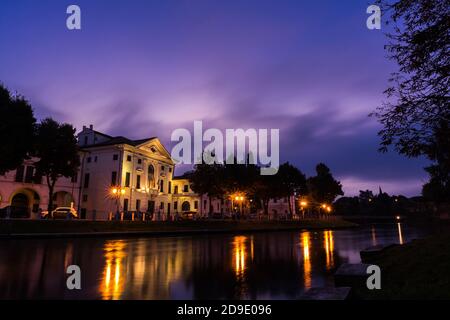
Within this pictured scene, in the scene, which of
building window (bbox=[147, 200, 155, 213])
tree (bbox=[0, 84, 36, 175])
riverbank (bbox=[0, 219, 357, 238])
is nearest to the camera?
riverbank (bbox=[0, 219, 357, 238])

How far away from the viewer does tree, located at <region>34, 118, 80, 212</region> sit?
37.2 meters

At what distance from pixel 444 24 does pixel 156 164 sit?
5492cm

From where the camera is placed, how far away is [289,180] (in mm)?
78188

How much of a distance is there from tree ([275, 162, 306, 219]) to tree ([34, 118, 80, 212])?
47.2m

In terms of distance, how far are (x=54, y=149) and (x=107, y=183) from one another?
47.1 feet

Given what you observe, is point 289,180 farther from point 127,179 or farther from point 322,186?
point 127,179

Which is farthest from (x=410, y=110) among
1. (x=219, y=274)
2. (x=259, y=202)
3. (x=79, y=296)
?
(x=259, y=202)

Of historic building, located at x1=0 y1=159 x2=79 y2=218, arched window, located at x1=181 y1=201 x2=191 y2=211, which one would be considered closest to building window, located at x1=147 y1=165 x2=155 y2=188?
historic building, located at x1=0 y1=159 x2=79 y2=218

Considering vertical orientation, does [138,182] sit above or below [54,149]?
below

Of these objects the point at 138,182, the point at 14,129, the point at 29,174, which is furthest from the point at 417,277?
the point at 138,182

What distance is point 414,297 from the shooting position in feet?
19.0

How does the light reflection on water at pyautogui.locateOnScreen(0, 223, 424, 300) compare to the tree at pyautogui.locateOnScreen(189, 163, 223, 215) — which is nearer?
→ the light reflection on water at pyautogui.locateOnScreen(0, 223, 424, 300)

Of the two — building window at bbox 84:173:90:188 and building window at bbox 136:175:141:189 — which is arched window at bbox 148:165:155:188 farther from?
building window at bbox 84:173:90:188
